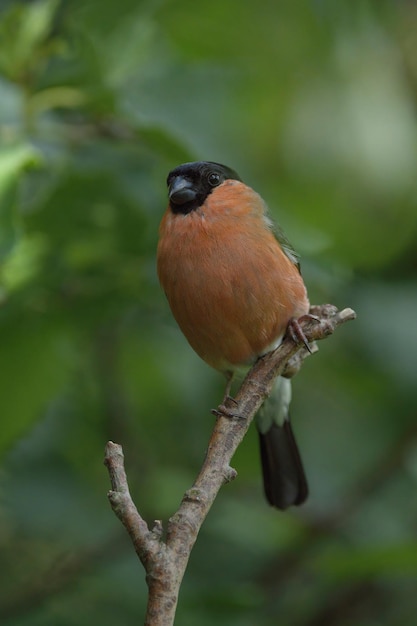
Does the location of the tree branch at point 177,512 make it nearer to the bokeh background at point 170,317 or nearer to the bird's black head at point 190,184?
the bokeh background at point 170,317

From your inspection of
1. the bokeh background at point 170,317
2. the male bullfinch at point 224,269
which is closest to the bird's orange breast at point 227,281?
the male bullfinch at point 224,269

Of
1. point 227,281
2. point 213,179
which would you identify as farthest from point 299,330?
point 213,179

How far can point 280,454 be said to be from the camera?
16.7 ft

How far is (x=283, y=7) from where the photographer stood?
6.57 m

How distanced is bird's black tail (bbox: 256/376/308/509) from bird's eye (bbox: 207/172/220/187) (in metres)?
1.04

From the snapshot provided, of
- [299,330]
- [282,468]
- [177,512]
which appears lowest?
[177,512]

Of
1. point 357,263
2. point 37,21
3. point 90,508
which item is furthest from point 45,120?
point 90,508

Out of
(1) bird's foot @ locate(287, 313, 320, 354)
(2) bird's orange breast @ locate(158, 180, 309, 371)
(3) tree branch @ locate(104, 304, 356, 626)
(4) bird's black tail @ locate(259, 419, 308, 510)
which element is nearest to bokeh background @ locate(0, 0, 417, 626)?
(2) bird's orange breast @ locate(158, 180, 309, 371)

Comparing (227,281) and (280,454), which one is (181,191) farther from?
(280,454)

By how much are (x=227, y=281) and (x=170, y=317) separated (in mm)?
963

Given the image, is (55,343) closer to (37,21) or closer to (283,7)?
(37,21)

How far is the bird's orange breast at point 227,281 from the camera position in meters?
4.19

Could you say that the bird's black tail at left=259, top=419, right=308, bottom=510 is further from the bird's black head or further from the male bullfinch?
the bird's black head

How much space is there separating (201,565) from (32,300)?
1.98 metres
